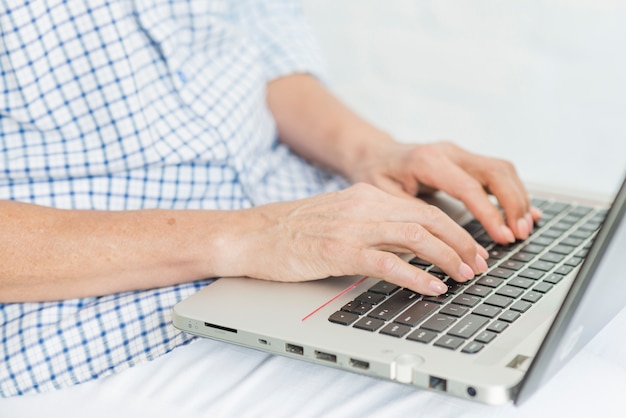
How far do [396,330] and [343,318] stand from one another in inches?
2.3

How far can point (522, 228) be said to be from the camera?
105 centimetres

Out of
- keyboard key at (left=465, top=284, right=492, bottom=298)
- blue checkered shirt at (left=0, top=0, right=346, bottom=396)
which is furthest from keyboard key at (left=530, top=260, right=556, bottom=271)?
blue checkered shirt at (left=0, top=0, right=346, bottom=396)

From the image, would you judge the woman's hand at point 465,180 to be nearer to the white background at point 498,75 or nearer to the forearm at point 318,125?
the forearm at point 318,125

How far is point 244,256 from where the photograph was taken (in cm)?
94

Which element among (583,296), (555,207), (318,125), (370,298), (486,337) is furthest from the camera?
(318,125)

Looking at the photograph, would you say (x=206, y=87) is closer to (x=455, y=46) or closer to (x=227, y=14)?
(x=227, y=14)

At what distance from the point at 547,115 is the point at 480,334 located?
886 millimetres

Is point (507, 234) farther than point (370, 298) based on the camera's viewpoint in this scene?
Yes

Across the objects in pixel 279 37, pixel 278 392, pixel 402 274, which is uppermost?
pixel 279 37

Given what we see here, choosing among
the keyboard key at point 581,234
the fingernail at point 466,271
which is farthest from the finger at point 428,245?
the keyboard key at point 581,234

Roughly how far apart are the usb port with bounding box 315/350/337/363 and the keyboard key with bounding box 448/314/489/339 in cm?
11

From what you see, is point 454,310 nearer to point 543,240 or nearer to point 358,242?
point 358,242

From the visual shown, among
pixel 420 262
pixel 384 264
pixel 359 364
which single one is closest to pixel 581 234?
pixel 420 262

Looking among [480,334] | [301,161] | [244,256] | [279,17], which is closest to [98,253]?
[244,256]
